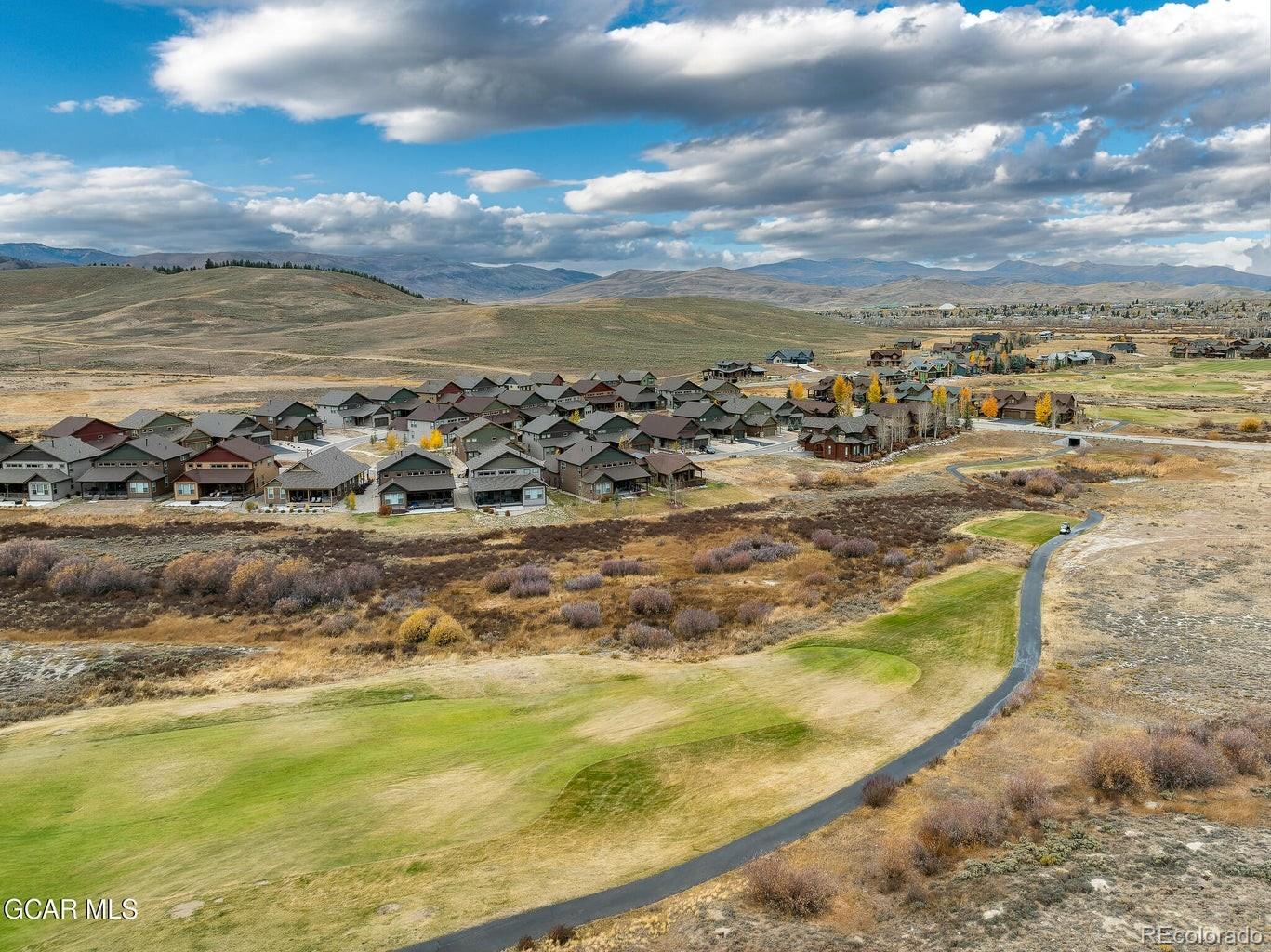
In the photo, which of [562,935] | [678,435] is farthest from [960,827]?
[678,435]

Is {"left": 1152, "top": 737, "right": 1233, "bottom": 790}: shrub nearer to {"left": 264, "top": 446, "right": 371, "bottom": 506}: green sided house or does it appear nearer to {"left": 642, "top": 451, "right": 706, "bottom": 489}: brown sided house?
{"left": 642, "top": 451, "right": 706, "bottom": 489}: brown sided house

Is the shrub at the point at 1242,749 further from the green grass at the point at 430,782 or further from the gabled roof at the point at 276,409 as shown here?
the gabled roof at the point at 276,409

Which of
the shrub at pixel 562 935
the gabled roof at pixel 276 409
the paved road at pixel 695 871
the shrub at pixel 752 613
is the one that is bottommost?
the paved road at pixel 695 871

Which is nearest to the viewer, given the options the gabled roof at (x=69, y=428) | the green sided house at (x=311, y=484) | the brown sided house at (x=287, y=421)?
the green sided house at (x=311, y=484)

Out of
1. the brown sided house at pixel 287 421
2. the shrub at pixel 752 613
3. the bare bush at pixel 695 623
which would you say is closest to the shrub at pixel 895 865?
the bare bush at pixel 695 623

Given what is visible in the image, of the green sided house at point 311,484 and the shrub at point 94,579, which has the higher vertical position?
the green sided house at point 311,484

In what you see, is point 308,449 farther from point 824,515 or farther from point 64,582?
point 824,515

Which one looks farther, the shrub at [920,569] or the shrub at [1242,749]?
the shrub at [920,569]

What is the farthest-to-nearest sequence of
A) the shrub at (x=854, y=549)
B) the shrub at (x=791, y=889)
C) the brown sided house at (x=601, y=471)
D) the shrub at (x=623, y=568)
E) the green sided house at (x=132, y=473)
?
1. the brown sided house at (x=601, y=471)
2. the green sided house at (x=132, y=473)
3. the shrub at (x=854, y=549)
4. the shrub at (x=623, y=568)
5. the shrub at (x=791, y=889)

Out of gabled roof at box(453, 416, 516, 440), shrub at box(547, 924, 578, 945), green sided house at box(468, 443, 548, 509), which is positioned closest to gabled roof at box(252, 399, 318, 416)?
gabled roof at box(453, 416, 516, 440)
